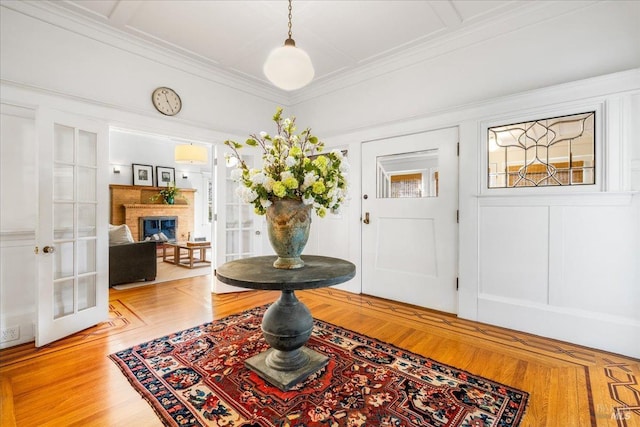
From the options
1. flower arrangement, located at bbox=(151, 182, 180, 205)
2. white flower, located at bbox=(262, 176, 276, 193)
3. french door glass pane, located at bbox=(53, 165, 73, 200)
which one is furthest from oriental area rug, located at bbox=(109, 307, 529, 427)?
flower arrangement, located at bbox=(151, 182, 180, 205)

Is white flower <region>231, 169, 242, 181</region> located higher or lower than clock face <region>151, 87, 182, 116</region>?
lower

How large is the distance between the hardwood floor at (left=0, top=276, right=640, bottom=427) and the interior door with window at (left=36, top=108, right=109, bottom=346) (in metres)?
0.24

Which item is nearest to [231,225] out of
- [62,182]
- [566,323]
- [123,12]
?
[62,182]

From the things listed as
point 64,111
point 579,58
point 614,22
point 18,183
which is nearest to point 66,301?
point 18,183

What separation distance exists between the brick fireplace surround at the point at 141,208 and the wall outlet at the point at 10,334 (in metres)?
5.19

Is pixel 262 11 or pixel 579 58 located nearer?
pixel 579 58

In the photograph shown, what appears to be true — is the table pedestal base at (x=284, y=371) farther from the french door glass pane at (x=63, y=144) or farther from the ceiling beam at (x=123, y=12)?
the ceiling beam at (x=123, y=12)

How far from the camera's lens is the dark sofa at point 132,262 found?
4199 mm

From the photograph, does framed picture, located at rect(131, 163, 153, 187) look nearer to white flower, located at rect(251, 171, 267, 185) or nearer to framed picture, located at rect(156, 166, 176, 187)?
framed picture, located at rect(156, 166, 176, 187)

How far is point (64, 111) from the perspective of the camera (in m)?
2.66

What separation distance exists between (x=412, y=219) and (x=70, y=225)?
139 inches

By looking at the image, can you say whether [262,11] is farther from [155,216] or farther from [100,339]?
[155,216]

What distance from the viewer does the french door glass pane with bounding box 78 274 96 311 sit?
2.78 meters

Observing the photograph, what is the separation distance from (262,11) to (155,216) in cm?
671
